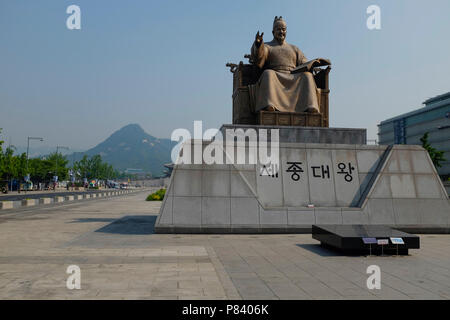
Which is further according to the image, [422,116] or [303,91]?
[422,116]

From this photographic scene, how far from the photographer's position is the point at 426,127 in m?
77.8

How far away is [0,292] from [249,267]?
4.07 meters

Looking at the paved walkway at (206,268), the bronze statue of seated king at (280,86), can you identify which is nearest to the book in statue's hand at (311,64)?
the bronze statue of seated king at (280,86)

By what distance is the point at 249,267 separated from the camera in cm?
718

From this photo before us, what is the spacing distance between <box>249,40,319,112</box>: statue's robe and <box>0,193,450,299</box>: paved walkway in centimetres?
556

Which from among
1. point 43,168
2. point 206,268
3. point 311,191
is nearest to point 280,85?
point 311,191

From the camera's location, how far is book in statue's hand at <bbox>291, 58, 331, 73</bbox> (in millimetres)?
14922

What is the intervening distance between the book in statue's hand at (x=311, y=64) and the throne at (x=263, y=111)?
0.20 metres

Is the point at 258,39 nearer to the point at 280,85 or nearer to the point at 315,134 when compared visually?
the point at 280,85

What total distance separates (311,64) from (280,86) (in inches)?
61.4

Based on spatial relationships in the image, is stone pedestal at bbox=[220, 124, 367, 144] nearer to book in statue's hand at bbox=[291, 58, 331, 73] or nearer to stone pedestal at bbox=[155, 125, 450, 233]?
stone pedestal at bbox=[155, 125, 450, 233]

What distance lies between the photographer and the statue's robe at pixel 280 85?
14398 millimetres
